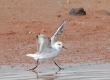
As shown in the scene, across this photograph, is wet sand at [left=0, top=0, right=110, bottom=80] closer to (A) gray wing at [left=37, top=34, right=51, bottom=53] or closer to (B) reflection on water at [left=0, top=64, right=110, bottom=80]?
(B) reflection on water at [left=0, top=64, right=110, bottom=80]

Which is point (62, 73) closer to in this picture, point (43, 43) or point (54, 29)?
point (43, 43)

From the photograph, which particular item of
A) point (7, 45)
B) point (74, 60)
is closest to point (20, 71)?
point (74, 60)

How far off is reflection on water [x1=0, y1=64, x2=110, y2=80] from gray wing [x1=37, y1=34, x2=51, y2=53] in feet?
1.52

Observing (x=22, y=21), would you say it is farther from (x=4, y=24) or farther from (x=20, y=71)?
(x=20, y=71)

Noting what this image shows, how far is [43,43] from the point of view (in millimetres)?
10594

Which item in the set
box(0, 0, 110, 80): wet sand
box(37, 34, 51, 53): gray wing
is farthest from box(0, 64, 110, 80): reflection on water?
box(37, 34, 51, 53): gray wing

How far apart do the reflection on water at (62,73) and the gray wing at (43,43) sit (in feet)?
1.52

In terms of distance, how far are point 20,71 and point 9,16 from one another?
19.8 ft

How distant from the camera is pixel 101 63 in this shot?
11547 millimetres

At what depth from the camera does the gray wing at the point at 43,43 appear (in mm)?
10302

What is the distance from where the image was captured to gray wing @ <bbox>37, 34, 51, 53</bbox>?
33.8 ft

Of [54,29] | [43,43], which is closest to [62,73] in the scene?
[43,43]

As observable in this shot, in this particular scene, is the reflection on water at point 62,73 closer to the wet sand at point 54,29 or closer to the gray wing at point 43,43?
the wet sand at point 54,29

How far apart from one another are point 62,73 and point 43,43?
0.75m
